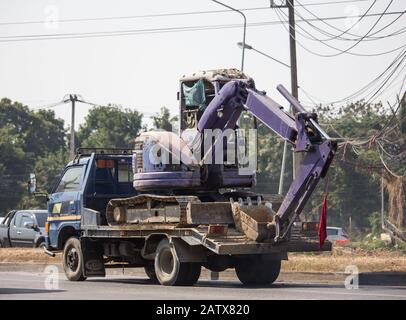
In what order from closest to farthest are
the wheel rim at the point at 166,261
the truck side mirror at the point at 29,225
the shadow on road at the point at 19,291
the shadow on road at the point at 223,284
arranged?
the shadow on road at the point at 19,291, the wheel rim at the point at 166,261, the shadow on road at the point at 223,284, the truck side mirror at the point at 29,225

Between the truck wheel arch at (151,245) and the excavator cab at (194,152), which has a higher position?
the excavator cab at (194,152)

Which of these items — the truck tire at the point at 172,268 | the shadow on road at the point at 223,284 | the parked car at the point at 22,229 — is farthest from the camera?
the parked car at the point at 22,229

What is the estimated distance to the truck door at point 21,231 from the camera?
1570 inches

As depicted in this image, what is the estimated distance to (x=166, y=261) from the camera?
67.2 ft

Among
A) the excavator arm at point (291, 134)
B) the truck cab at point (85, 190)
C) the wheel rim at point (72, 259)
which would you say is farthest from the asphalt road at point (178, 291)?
the excavator arm at point (291, 134)

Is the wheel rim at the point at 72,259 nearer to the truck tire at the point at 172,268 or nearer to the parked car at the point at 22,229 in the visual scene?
the truck tire at the point at 172,268

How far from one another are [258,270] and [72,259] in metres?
4.56

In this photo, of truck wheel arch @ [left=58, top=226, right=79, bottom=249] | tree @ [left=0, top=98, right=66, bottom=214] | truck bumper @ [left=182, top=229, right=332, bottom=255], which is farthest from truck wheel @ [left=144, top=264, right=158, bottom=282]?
tree @ [left=0, top=98, right=66, bottom=214]

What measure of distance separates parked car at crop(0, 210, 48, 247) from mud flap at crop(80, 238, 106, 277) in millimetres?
15965

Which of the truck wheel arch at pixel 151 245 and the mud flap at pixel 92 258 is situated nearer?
the truck wheel arch at pixel 151 245

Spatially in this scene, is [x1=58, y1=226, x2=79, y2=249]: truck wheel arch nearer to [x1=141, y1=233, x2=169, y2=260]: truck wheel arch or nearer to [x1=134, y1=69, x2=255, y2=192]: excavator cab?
[x1=134, y1=69, x2=255, y2=192]: excavator cab

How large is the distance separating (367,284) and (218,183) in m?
3.82

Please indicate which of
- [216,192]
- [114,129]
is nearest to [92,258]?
[216,192]
